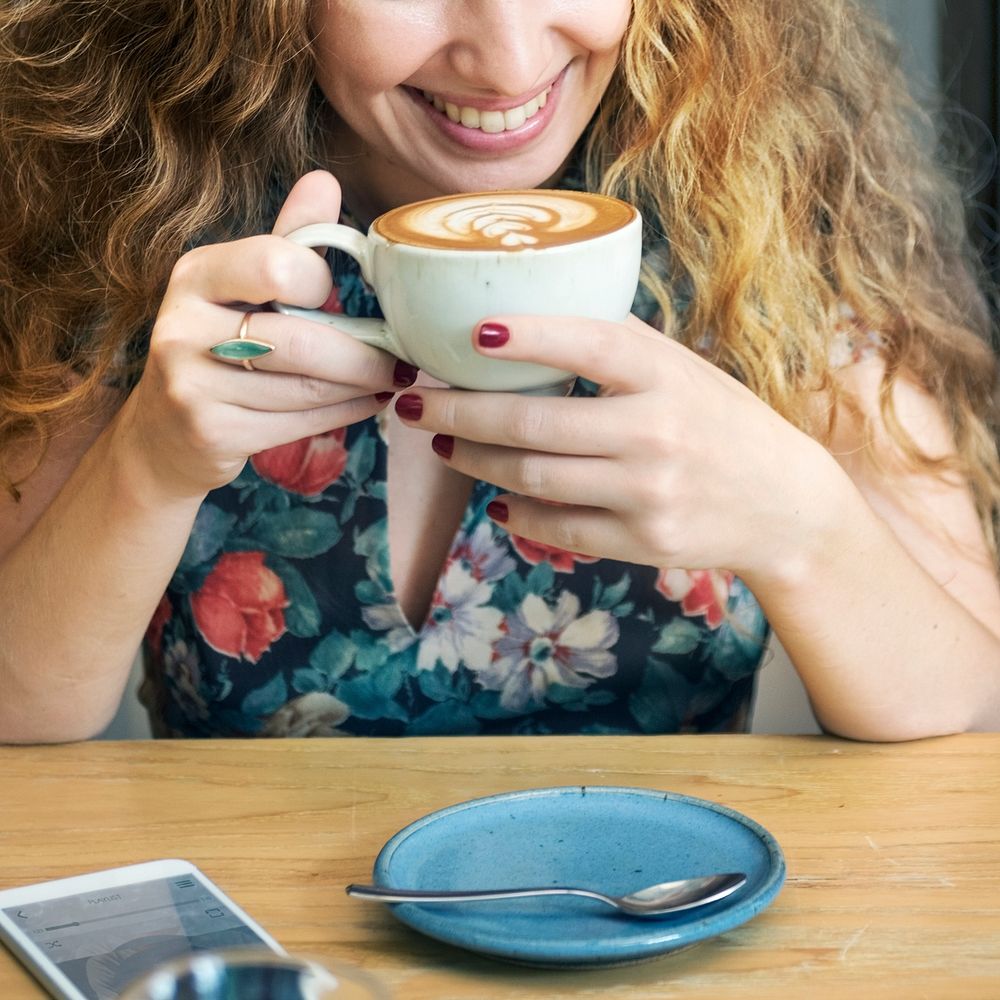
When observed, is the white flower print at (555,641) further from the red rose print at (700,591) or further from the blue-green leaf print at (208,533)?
the blue-green leaf print at (208,533)

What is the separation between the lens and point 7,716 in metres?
A: 1.12

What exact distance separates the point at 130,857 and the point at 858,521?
1.83 ft

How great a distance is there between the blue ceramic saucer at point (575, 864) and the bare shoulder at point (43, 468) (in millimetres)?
636

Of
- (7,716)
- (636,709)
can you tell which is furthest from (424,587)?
(7,716)

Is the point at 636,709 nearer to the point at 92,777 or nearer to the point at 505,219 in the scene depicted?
the point at 92,777

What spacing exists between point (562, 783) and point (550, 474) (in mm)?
272

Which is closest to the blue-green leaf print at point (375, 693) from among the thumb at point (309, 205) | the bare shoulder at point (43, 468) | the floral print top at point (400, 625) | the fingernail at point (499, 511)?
the floral print top at point (400, 625)

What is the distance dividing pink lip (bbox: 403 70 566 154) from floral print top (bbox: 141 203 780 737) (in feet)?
0.94

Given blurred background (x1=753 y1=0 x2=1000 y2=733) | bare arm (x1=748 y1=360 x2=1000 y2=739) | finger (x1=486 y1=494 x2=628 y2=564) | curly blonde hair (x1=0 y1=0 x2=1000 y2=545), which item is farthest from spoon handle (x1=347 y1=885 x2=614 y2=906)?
blurred background (x1=753 y1=0 x2=1000 y2=733)

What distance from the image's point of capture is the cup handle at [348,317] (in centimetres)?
83

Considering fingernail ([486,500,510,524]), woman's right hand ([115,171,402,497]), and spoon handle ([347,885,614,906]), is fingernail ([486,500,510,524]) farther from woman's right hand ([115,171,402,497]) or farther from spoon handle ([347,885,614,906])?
spoon handle ([347,885,614,906])

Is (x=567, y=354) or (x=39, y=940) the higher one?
(x=567, y=354)

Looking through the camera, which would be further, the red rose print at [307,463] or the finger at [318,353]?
the red rose print at [307,463]

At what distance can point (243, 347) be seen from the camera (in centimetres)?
84
